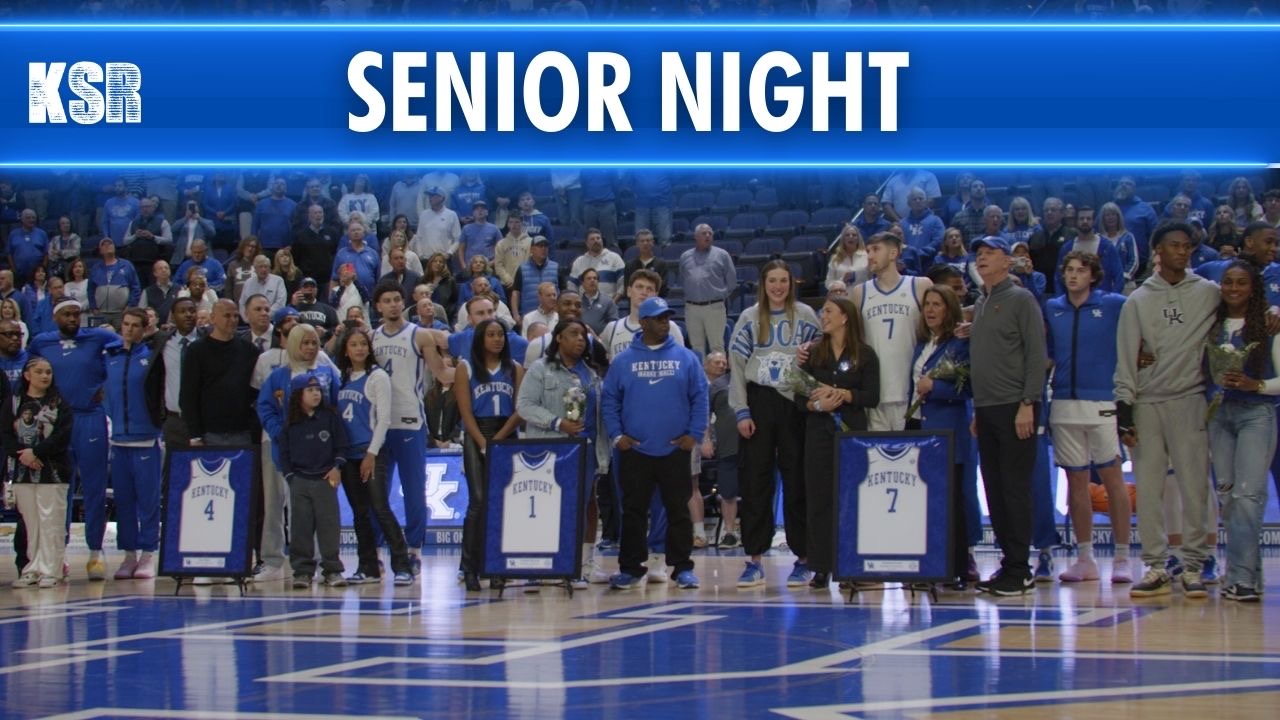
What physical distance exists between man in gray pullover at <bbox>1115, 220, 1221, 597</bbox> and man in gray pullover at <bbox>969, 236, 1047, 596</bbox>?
52 cm

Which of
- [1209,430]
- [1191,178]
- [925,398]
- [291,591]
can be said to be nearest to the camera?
[1209,430]

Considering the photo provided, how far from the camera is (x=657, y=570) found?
1115cm

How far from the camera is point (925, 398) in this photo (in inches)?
395

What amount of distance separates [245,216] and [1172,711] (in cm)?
1879

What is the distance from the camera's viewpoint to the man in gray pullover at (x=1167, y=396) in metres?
9.31

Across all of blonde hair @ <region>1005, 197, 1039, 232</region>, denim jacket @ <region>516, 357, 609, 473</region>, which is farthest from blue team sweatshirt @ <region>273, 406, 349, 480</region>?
blonde hair @ <region>1005, 197, 1039, 232</region>

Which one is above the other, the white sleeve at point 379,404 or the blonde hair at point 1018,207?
the blonde hair at point 1018,207

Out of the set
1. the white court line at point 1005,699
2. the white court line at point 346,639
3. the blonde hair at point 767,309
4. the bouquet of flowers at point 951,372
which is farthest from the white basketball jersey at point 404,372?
the white court line at point 1005,699

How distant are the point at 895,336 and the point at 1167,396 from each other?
1.70 metres

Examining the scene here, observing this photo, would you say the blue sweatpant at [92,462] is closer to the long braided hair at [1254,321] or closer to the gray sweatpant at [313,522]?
the gray sweatpant at [313,522]

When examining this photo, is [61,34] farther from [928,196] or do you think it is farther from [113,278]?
[928,196]

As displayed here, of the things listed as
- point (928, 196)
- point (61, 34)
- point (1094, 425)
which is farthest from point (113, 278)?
point (1094, 425)

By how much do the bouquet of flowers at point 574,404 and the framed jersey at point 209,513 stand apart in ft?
7.07

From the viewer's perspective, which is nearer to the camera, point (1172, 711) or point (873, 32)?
point (1172, 711)
